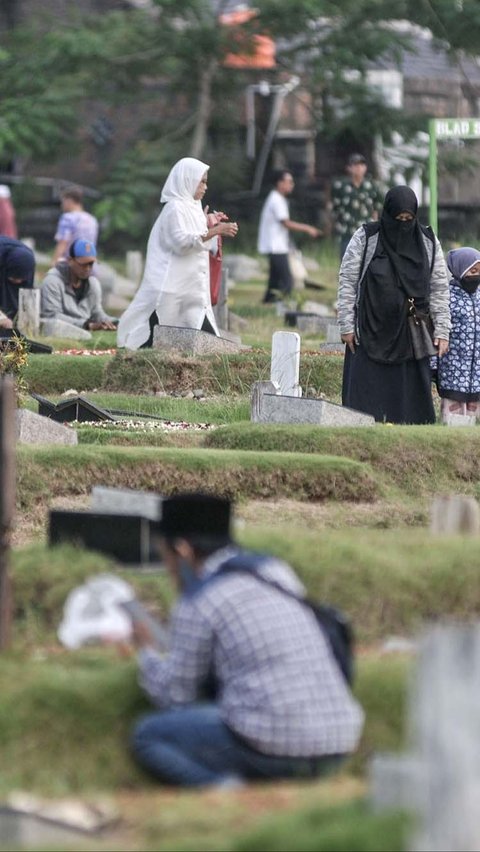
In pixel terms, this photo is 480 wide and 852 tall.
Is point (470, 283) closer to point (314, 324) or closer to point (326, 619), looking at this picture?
point (314, 324)

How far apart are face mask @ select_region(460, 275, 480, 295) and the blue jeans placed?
7.81 metres

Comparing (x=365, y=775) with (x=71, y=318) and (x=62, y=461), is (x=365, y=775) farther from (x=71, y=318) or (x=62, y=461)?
(x=71, y=318)

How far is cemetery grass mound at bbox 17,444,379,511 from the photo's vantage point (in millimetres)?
12094

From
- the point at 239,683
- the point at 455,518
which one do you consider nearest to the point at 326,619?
the point at 239,683

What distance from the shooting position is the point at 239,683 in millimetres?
6766

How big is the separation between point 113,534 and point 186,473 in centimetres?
325

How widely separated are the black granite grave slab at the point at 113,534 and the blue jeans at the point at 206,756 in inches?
71.3

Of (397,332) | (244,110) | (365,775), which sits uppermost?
(244,110)

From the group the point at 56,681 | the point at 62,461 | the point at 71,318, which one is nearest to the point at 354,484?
the point at 62,461

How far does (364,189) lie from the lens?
24.4 meters

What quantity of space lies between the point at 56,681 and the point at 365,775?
120cm

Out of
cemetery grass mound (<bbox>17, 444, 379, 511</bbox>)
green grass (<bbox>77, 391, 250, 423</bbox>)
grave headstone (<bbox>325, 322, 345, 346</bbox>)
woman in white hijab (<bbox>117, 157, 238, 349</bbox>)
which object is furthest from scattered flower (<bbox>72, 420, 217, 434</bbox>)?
grave headstone (<bbox>325, 322, 345, 346</bbox>)

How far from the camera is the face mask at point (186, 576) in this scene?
6.98 metres

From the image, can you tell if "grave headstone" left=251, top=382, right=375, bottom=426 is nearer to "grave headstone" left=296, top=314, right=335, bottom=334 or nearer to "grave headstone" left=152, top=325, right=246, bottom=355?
"grave headstone" left=152, top=325, right=246, bottom=355
